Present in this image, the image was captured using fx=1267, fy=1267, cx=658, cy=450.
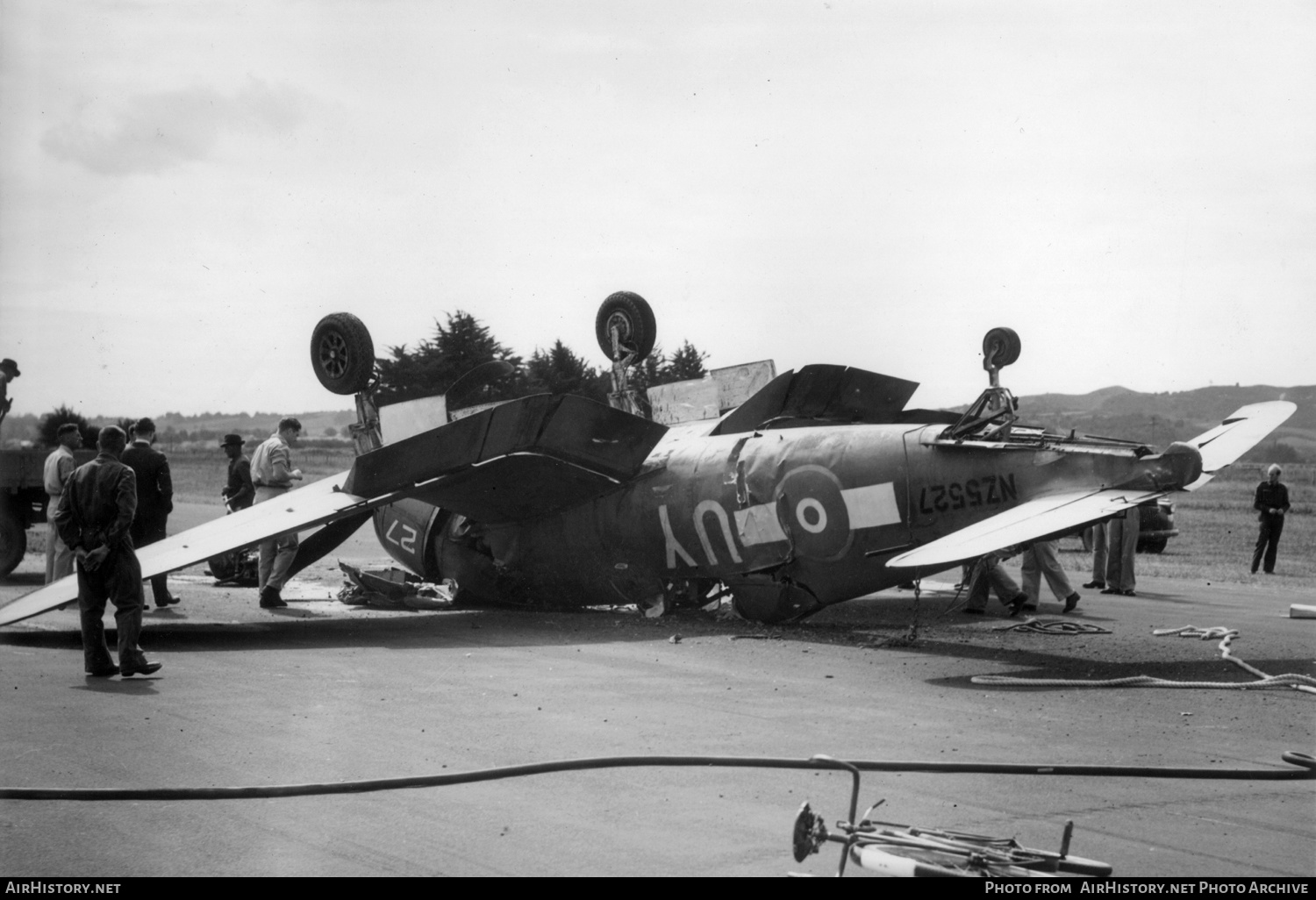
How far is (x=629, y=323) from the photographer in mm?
16828

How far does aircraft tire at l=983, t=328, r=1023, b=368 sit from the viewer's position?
52.5 ft

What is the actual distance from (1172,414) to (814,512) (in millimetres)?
96262

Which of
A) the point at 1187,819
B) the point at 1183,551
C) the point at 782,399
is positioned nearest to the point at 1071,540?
the point at 1183,551

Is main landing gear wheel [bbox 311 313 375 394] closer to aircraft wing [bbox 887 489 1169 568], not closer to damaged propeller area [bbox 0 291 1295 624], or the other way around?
damaged propeller area [bbox 0 291 1295 624]

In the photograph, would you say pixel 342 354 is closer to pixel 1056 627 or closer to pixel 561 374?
pixel 1056 627

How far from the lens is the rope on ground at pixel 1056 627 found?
13023 mm

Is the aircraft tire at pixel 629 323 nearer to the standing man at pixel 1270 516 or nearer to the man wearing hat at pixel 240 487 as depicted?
the man wearing hat at pixel 240 487

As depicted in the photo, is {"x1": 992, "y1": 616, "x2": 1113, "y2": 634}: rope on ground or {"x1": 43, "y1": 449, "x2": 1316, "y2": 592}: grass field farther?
{"x1": 43, "y1": 449, "x2": 1316, "y2": 592}: grass field

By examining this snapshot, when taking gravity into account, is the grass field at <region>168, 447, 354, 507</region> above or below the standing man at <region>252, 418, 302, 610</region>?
below

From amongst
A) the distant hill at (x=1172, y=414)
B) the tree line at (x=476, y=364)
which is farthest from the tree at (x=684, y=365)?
the distant hill at (x=1172, y=414)

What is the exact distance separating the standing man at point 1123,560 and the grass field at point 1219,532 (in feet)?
3.64

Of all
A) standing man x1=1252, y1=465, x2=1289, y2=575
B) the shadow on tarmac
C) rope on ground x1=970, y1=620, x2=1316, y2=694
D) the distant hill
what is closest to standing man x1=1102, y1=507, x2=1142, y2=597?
the shadow on tarmac

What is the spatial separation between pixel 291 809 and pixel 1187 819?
14.0ft

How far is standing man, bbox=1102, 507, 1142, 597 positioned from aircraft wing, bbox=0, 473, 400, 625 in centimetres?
1002
